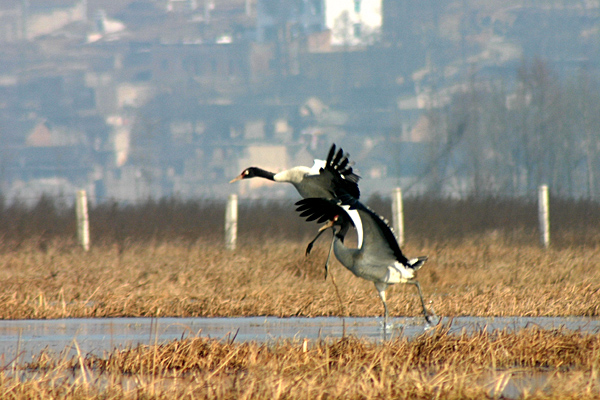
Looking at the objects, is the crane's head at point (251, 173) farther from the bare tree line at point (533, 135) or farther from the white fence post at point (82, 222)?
the bare tree line at point (533, 135)

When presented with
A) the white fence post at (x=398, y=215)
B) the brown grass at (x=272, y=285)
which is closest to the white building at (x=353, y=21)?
the white fence post at (x=398, y=215)

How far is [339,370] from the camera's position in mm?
5918

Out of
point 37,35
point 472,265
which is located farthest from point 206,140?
point 472,265

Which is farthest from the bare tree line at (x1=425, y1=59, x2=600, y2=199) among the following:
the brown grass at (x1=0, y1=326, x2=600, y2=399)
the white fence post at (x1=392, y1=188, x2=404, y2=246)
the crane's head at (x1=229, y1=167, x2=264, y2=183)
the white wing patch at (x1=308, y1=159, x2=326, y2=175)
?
the brown grass at (x1=0, y1=326, x2=600, y2=399)

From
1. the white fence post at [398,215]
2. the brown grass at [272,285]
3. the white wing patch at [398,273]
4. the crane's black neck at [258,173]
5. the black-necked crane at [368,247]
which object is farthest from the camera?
the white fence post at [398,215]

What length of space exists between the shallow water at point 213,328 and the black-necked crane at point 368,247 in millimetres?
392

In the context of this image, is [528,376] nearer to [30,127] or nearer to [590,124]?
[590,124]

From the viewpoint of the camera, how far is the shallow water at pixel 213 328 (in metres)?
7.84

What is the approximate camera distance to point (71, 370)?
630 cm

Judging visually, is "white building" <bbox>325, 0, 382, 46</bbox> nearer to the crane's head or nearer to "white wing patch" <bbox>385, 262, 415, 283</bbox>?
the crane's head

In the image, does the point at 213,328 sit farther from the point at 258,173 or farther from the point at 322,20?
the point at 322,20

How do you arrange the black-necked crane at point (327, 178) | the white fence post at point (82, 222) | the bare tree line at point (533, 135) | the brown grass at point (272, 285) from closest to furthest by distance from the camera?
the black-necked crane at point (327, 178) < the brown grass at point (272, 285) < the white fence post at point (82, 222) < the bare tree line at point (533, 135)

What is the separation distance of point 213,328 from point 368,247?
1.59m

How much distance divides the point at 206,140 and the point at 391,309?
127 meters
